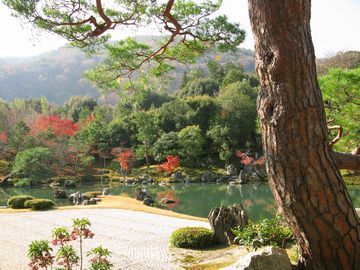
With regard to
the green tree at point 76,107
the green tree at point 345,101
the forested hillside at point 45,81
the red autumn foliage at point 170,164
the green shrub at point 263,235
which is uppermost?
the forested hillside at point 45,81

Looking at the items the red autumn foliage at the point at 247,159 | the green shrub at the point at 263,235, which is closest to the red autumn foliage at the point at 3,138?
the red autumn foliage at the point at 247,159

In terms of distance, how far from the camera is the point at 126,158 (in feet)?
85.0

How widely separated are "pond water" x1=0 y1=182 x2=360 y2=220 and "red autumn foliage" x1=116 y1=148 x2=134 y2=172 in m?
2.28

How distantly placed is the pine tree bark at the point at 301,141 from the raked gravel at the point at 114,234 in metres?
3.60

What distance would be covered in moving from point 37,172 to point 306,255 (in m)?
20.8

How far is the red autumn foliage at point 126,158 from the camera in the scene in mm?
25641

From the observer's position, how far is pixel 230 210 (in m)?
7.29

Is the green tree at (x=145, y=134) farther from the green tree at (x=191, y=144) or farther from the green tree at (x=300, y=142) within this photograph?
the green tree at (x=300, y=142)

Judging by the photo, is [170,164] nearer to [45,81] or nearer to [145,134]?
[145,134]

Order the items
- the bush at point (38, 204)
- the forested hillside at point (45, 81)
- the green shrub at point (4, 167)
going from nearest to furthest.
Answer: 1. the bush at point (38, 204)
2. the green shrub at point (4, 167)
3. the forested hillside at point (45, 81)

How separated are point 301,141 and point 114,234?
668 centimetres

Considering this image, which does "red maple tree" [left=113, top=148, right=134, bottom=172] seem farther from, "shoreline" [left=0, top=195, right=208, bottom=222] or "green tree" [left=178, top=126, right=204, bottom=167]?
"shoreline" [left=0, top=195, right=208, bottom=222]

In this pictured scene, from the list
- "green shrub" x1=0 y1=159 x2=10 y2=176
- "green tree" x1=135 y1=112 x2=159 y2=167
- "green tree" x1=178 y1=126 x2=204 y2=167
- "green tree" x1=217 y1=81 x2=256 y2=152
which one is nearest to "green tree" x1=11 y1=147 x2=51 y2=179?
"green shrub" x1=0 y1=159 x2=10 y2=176

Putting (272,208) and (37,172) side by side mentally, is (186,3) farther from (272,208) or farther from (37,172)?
(37,172)
